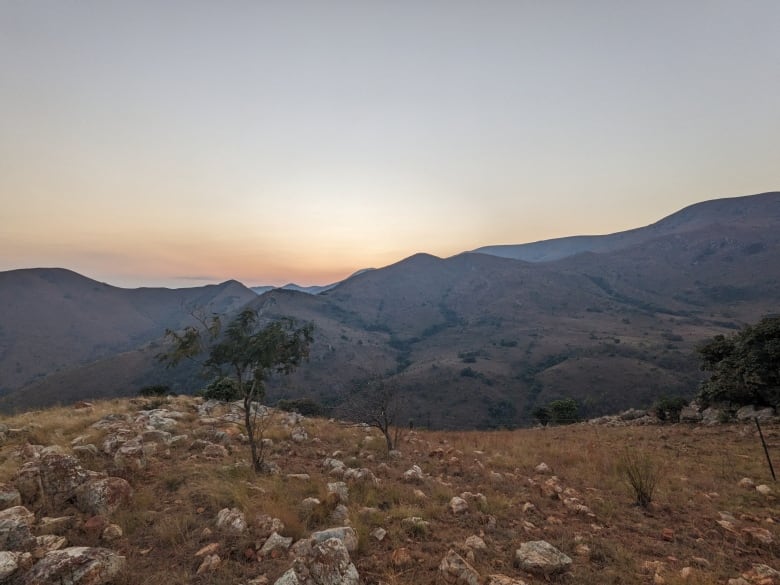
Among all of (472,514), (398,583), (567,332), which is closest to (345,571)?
(398,583)

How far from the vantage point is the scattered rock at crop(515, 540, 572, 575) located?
4.75 m

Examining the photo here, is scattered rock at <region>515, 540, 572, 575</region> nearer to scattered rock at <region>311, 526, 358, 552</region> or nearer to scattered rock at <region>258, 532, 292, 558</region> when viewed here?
scattered rock at <region>311, 526, 358, 552</region>

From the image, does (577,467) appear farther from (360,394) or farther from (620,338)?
(620,338)

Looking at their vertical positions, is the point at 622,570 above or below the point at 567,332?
above

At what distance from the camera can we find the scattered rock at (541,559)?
4754 mm

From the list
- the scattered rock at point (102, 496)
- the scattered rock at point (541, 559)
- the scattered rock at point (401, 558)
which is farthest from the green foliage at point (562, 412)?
the scattered rock at point (102, 496)

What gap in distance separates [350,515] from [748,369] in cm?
1910

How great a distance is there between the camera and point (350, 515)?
6027 millimetres

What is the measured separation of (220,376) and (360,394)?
7.08 m

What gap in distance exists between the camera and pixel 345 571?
4172 mm

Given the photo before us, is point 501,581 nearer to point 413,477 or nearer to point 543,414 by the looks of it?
point 413,477


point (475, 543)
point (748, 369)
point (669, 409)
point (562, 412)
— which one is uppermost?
point (475, 543)

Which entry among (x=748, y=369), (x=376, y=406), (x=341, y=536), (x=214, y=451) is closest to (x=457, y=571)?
(x=341, y=536)

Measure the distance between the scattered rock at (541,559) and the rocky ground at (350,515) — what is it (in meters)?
0.02
